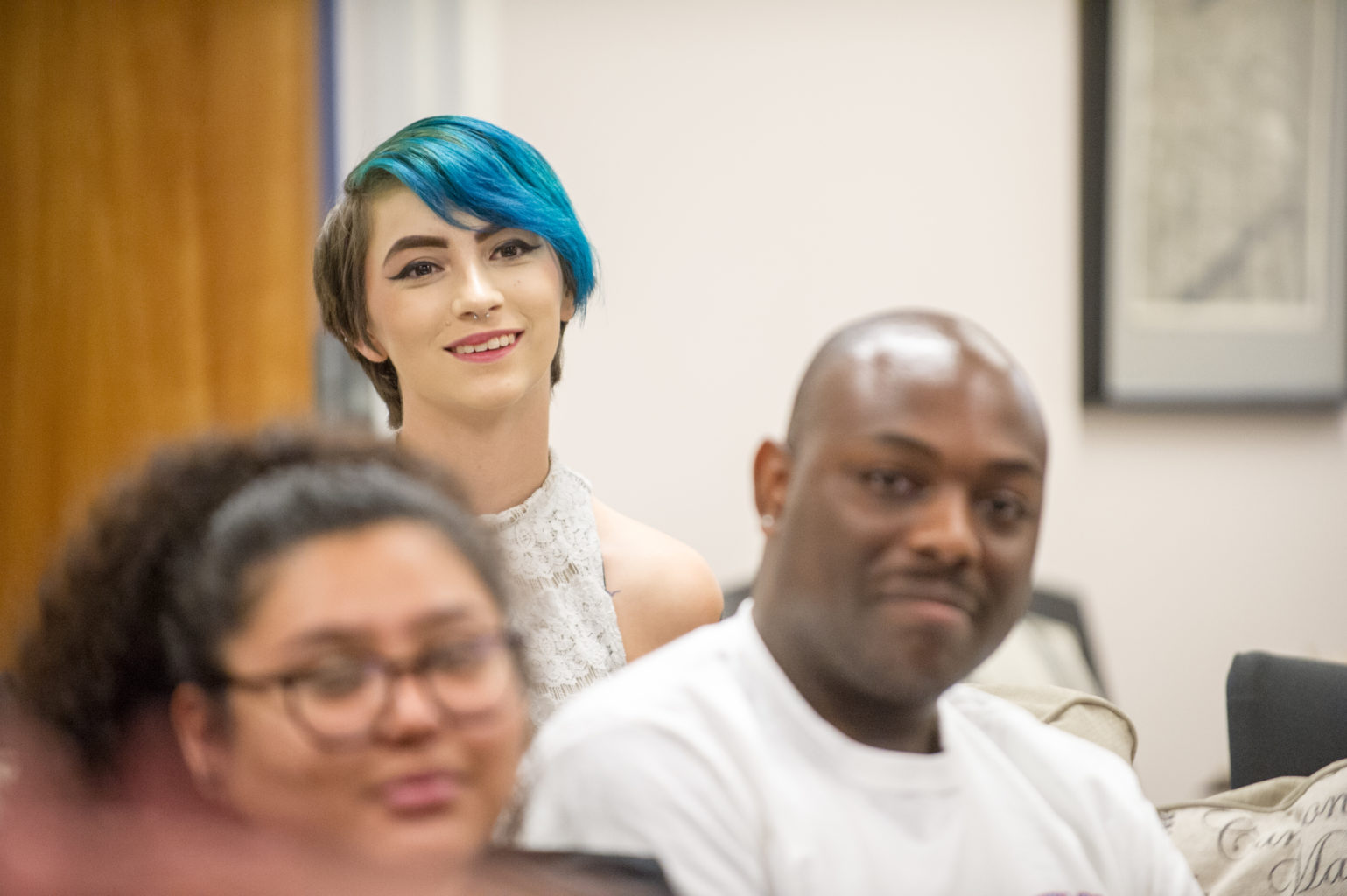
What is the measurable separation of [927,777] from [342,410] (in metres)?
1.52

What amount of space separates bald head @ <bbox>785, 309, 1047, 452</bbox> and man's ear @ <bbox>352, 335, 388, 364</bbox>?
53cm

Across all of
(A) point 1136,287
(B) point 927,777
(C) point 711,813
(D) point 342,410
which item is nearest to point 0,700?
(C) point 711,813

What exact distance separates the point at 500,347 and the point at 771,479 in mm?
399

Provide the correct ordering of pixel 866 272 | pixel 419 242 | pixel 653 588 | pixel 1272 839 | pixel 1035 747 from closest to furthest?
1. pixel 1035 747
2. pixel 1272 839
3. pixel 419 242
4. pixel 653 588
5. pixel 866 272

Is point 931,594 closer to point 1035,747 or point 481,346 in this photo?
point 1035,747

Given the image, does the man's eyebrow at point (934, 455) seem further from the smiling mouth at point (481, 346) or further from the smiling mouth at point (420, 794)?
the smiling mouth at point (481, 346)

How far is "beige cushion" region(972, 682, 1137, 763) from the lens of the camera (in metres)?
1.04

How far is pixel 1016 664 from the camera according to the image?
1.98 meters

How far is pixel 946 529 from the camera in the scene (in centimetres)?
67

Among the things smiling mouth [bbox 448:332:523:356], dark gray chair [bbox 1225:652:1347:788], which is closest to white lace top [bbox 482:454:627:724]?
smiling mouth [bbox 448:332:523:356]

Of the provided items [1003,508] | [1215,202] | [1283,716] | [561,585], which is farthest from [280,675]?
[1215,202]

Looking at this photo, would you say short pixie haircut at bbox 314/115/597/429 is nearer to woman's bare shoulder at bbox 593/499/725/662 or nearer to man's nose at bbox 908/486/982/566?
woman's bare shoulder at bbox 593/499/725/662

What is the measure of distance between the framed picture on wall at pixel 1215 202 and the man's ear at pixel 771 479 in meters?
1.80

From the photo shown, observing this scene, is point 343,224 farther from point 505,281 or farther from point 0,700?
point 0,700
